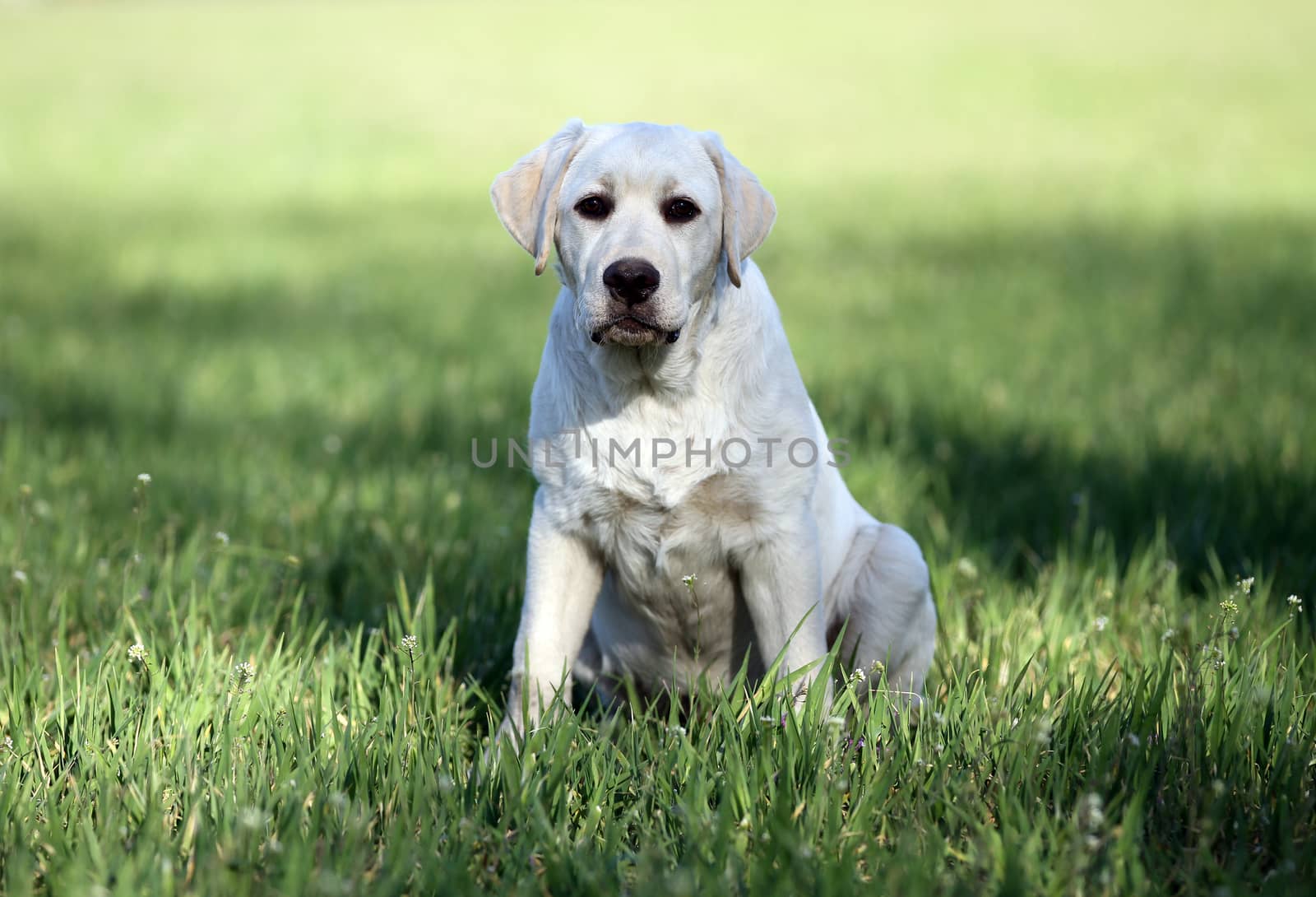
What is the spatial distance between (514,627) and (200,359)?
4.63 meters

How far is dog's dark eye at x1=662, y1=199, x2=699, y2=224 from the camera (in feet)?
9.75

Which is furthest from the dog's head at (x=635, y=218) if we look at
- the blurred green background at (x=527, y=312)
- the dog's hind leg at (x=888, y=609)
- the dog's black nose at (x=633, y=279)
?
the blurred green background at (x=527, y=312)

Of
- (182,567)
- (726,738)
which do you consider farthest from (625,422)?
(182,567)

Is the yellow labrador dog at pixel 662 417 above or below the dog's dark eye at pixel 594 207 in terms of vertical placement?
below

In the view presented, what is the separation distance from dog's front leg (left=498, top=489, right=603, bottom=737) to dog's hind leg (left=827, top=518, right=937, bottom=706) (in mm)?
744

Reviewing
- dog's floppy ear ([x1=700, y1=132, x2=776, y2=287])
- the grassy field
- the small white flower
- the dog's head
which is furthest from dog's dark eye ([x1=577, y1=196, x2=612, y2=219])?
the small white flower

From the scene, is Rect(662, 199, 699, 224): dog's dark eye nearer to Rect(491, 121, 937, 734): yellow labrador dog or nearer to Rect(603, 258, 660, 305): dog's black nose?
Rect(491, 121, 937, 734): yellow labrador dog

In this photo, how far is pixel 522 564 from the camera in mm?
4070

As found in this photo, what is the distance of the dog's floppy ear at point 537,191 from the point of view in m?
3.07

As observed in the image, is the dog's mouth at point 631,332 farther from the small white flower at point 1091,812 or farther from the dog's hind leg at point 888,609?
the small white flower at point 1091,812

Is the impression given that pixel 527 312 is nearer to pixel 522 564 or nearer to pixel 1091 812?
pixel 522 564

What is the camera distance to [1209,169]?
1775cm

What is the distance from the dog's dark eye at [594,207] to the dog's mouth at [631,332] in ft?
1.05

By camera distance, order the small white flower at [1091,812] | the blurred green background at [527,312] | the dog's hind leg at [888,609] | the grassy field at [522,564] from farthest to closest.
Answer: the blurred green background at [527,312] < the dog's hind leg at [888,609] < the grassy field at [522,564] < the small white flower at [1091,812]
